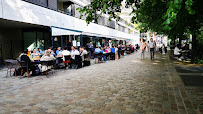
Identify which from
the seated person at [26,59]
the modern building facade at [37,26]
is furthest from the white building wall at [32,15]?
the seated person at [26,59]

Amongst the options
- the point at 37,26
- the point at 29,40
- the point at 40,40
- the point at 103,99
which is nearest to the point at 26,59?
the point at 103,99

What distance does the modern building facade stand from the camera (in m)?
13.7

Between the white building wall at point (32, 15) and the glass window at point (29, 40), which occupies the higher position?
the white building wall at point (32, 15)

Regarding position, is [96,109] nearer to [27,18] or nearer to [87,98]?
[87,98]

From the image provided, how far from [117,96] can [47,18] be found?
546 inches

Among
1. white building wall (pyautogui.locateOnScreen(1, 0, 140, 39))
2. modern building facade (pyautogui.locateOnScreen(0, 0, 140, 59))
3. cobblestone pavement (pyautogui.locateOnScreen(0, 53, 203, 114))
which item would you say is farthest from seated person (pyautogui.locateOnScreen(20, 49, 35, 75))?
white building wall (pyautogui.locateOnScreen(1, 0, 140, 39))

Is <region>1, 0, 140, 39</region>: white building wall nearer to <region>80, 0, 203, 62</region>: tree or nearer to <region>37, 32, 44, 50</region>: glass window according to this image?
<region>37, 32, 44, 50</region>: glass window

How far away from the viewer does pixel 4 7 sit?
12367 millimetres

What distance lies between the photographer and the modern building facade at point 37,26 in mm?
13701

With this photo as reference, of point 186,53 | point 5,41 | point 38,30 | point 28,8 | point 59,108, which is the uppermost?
point 28,8

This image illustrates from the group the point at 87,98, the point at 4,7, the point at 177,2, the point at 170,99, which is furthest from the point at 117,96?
the point at 4,7

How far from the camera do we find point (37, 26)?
17141mm

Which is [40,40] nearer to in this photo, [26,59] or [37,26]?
[37,26]

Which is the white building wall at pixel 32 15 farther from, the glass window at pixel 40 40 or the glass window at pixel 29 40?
the glass window at pixel 29 40
